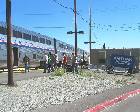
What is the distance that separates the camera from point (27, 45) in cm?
4359

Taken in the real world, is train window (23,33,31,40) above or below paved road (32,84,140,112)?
above

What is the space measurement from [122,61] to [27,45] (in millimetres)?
9670

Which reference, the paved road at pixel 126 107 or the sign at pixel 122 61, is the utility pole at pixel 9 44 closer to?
the paved road at pixel 126 107

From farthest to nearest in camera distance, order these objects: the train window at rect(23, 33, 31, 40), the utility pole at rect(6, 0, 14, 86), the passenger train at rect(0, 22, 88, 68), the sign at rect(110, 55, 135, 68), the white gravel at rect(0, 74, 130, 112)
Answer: the sign at rect(110, 55, 135, 68), the train window at rect(23, 33, 31, 40), the passenger train at rect(0, 22, 88, 68), the utility pole at rect(6, 0, 14, 86), the white gravel at rect(0, 74, 130, 112)

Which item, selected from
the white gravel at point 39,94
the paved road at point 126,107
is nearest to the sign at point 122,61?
the white gravel at point 39,94

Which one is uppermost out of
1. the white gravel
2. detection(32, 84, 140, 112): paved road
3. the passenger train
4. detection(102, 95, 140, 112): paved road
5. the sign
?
the passenger train

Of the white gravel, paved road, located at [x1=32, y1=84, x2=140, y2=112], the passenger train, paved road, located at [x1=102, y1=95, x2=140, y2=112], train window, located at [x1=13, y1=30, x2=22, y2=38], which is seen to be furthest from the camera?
train window, located at [x1=13, y1=30, x2=22, y2=38]

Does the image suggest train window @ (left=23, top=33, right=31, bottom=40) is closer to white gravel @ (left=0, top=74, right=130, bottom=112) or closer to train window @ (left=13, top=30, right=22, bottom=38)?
train window @ (left=13, top=30, right=22, bottom=38)

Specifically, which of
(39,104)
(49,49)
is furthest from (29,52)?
(39,104)

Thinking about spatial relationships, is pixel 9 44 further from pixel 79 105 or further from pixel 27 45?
pixel 27 45

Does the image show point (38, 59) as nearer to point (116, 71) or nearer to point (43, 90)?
point (116, 71)

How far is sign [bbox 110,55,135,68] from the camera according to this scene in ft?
147

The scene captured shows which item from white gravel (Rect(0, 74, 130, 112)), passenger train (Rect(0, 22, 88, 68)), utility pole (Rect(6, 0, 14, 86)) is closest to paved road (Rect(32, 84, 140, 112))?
white gravel (Rect(0, 74, 130, 112))

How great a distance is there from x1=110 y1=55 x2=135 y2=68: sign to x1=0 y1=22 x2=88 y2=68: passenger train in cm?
786
